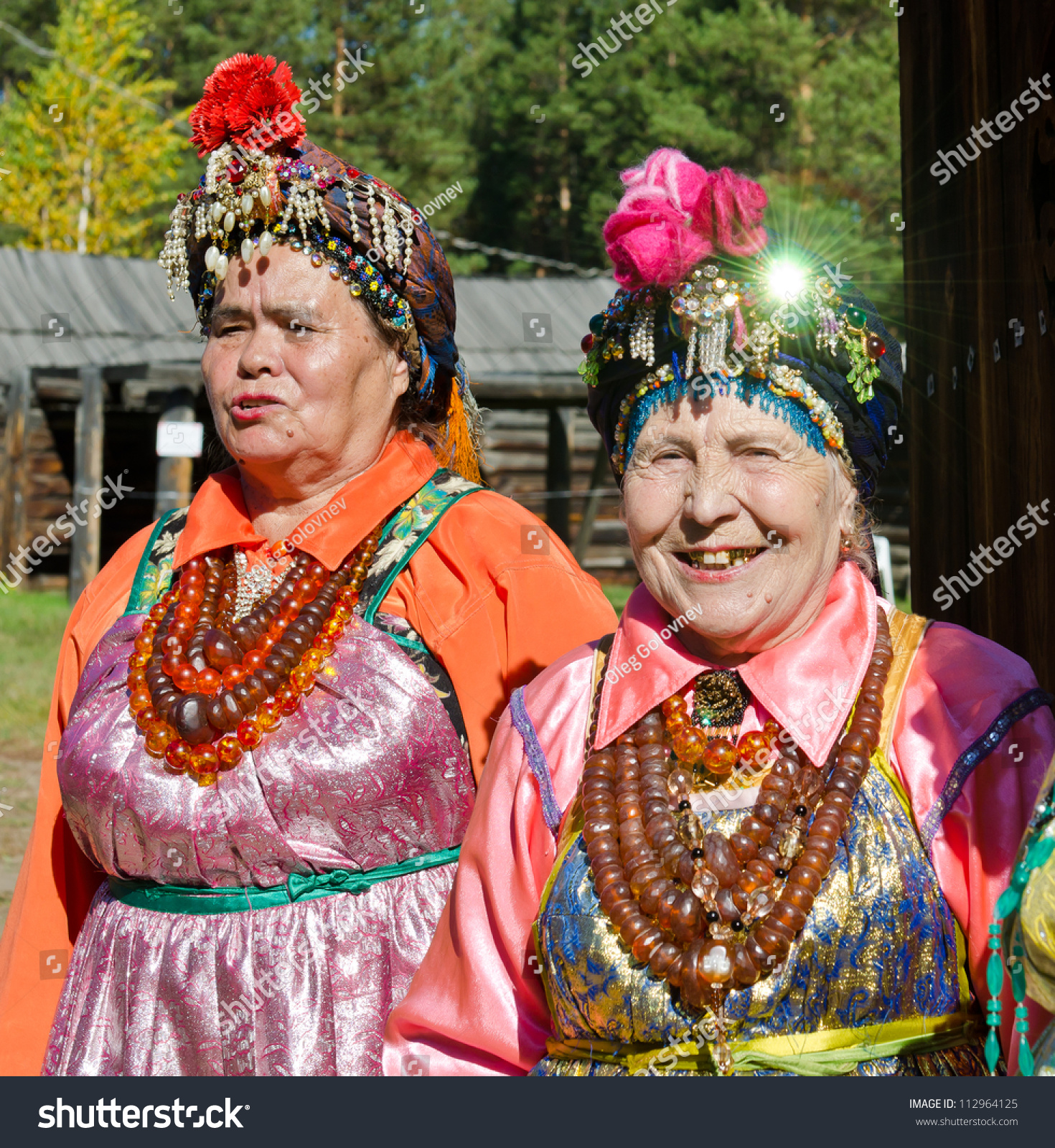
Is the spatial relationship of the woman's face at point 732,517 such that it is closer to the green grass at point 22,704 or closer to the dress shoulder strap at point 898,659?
the dress shoulder strap at point 898,659

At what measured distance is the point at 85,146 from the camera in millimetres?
25781

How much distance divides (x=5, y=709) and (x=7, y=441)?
6707 millimetres

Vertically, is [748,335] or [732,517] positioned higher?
[748,335]

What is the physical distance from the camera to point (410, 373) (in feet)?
9.45

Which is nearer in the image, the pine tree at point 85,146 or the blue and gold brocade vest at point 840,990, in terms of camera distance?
the blue and gold brocade vest at point 840,990

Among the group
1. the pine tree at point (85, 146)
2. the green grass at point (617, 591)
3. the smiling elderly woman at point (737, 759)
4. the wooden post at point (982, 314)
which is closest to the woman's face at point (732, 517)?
the smiling elderly woman at point (737, 759)

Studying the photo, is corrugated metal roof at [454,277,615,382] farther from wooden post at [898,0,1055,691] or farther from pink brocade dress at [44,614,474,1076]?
pink brocade dress at [44,614,474,1076]

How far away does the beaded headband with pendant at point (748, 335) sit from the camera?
199 cm

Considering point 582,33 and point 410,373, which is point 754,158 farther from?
point 410,373

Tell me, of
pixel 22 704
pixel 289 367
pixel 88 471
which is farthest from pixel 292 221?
pixel 88 471

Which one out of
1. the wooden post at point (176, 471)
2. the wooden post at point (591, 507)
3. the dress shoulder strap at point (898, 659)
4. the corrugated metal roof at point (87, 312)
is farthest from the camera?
the corrugated metal roof at point (87, 312)

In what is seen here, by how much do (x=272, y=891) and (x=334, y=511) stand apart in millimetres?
800

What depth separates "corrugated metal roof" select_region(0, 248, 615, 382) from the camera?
1694cm

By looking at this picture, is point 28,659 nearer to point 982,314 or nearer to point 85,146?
point 982,314
